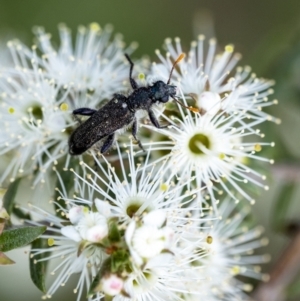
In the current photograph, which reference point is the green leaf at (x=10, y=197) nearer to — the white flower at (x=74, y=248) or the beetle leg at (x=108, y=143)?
the white flower at (x=74, y=248)

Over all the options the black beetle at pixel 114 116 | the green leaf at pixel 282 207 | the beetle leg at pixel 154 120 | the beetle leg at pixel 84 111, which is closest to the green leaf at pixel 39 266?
the black beetle at pixel 114 116

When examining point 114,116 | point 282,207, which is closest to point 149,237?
point 114,116

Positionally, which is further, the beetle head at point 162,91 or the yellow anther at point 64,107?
the yellow anther at point 64,107

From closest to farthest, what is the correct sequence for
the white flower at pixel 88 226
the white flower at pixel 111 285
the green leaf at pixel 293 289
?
the white flower at pixel 111 285, the white flower at pixel 88 226, the green leaf at pixel 293 289

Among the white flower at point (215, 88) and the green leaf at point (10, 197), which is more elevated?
the white flower at point (215, 88)

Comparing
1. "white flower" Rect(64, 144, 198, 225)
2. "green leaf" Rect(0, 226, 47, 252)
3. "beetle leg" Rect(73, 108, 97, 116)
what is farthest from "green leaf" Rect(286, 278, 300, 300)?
"green leaf" Rect(0, 226, 47, 252)

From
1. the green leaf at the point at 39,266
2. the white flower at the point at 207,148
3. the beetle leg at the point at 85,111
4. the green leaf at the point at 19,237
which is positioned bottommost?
the green leaf at the point at 39,266

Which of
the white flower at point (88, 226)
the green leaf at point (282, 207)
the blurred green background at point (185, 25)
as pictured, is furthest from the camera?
the blurred green background at point (185, 25)
